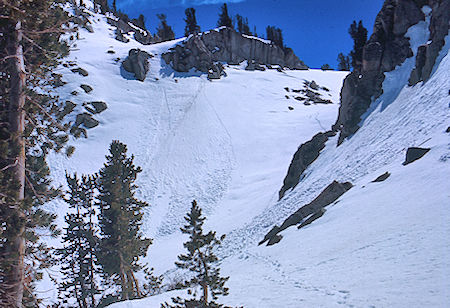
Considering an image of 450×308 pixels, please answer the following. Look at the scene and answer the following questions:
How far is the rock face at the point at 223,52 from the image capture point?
72.9 metres

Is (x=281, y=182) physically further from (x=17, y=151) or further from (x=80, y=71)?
(x=80, y=71)

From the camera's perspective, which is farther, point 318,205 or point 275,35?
point 275,35

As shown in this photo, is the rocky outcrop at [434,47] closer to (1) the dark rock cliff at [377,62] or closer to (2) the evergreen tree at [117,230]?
(1) the dark rock cliff at [377,62]

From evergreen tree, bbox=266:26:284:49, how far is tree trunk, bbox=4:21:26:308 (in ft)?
344

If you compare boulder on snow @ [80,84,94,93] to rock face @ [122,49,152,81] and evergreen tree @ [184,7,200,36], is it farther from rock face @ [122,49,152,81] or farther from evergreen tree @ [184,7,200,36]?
evergreen tree @ [184,7,200,36]

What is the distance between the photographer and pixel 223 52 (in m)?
86.0

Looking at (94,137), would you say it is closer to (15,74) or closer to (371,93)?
(371,93)

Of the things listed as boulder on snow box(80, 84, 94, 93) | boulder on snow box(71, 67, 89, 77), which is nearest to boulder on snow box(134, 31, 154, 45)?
boulder on snow box(71, 67, 89, 77)

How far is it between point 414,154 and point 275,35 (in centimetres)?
10043

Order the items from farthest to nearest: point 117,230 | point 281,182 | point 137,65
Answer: point 137,65, point 281,182, point 117,230

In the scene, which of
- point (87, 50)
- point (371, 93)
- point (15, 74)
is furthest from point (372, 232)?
point (87, 50)

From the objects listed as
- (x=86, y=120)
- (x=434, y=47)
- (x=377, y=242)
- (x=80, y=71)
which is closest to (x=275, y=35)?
(x=80, y=71)

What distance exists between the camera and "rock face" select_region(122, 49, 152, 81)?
6469 centimetres

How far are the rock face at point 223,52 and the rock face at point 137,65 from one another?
691 cm
